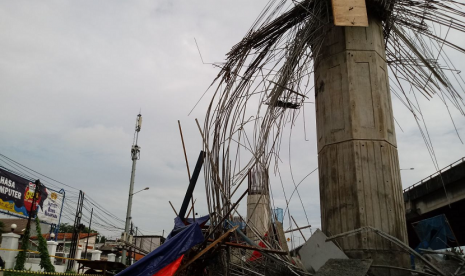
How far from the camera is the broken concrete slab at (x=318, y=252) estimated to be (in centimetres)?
246

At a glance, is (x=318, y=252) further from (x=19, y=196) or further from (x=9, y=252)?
(x=19, y=196)

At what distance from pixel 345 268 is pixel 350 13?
6.17 feet

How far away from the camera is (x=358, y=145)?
8.97ft

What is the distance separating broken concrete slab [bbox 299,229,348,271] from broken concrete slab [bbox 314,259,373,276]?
15 centimetres

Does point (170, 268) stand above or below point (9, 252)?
below

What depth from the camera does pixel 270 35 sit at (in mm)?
3449

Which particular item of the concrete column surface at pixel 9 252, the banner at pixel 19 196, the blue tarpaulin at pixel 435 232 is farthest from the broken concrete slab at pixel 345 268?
the banner at pixel 19 196

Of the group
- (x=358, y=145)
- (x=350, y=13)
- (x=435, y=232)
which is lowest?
(x=435, y=232)

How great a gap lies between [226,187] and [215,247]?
1.77 ft

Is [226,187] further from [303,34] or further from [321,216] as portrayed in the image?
→ [303,34]

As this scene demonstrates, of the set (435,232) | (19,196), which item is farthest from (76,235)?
(435,232)

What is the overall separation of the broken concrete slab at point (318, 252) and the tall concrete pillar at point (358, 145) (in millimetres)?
168

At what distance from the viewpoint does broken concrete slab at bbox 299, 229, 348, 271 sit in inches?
96.7

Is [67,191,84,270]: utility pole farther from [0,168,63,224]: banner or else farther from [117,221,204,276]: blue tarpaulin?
[117,221,204,276]: blue tarpaulin
